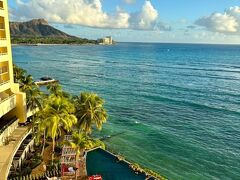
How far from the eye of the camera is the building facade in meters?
42.8

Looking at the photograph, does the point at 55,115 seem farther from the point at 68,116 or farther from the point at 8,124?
the point at 8,124

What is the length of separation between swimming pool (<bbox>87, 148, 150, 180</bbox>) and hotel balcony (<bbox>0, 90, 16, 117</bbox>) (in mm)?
14987

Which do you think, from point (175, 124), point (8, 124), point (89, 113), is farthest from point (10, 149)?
point (175, 124)

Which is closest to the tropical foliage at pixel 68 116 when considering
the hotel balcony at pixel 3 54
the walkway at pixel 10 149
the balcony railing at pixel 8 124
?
the walkway at pixel 10 149

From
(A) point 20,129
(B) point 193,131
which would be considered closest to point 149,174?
(A) point 20,129

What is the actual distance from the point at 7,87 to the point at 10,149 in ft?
35.6

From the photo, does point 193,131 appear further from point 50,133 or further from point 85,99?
point 50,133

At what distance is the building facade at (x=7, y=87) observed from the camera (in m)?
42.8

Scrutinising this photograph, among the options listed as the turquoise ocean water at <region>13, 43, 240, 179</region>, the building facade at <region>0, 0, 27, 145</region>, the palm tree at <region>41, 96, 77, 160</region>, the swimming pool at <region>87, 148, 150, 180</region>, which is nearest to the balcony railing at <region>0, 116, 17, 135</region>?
the building facade at <region>0, 0, 27, 145</region>

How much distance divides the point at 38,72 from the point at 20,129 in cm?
10416

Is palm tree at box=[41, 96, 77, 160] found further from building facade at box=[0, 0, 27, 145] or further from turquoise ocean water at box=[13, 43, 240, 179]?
turquoise ocean water at box=[13, 43, 240, 179]

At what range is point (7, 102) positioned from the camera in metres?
43.2

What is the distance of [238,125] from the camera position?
7069cm

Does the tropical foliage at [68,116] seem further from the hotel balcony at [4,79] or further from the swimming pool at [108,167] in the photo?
the hotel balcony at [4,79]
